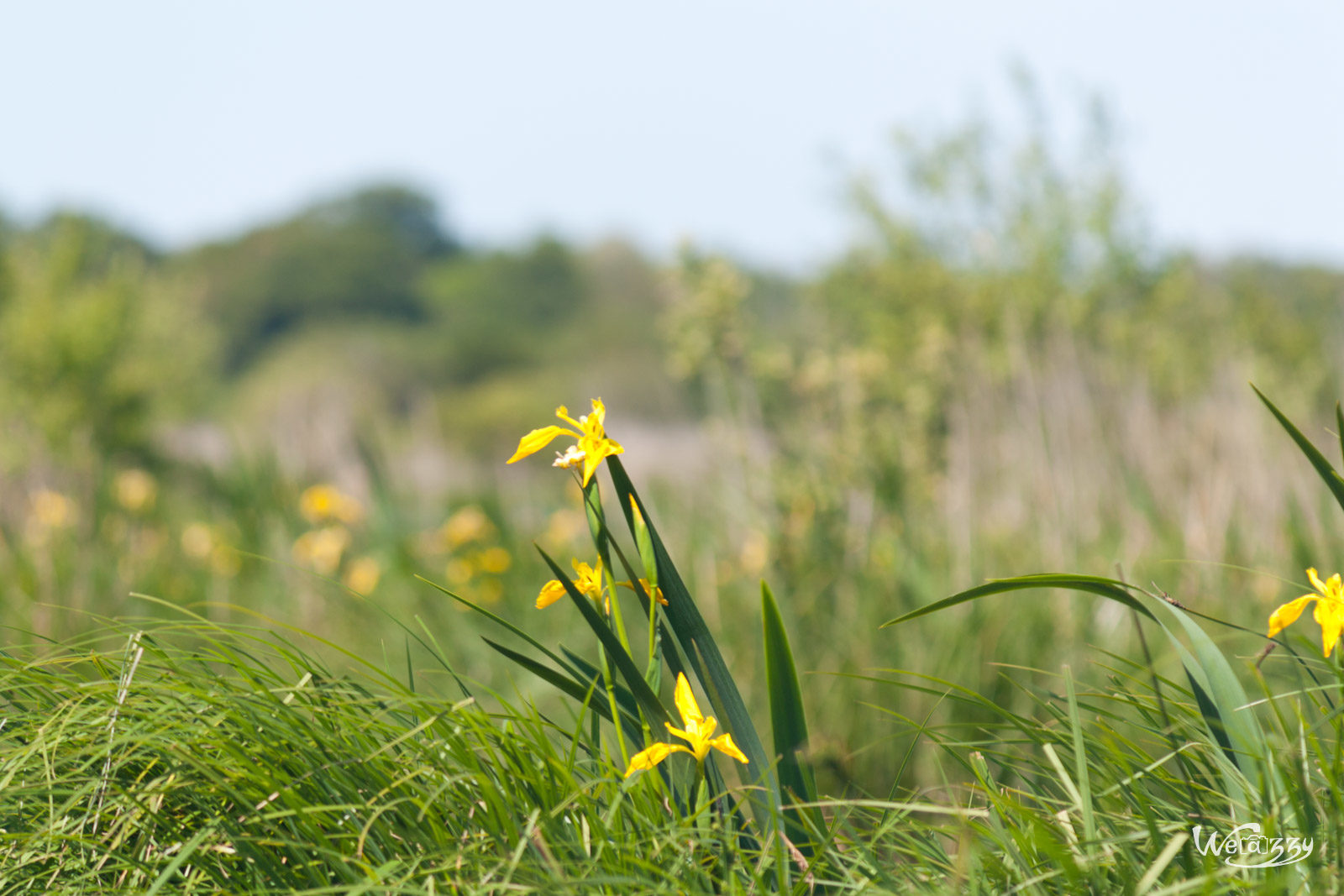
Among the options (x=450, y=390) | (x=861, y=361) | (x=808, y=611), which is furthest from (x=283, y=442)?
(x=450, y=390)

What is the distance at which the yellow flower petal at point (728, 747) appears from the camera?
917 mm

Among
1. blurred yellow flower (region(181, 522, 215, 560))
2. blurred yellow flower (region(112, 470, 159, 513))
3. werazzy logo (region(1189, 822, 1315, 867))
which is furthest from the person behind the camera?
blurred yellow flower (region(112, 470, 159, 513))

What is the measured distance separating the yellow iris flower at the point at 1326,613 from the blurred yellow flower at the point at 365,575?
3.78 m

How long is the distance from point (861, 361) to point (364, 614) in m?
2.37

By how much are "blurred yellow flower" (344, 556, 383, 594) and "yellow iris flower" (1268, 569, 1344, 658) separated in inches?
149

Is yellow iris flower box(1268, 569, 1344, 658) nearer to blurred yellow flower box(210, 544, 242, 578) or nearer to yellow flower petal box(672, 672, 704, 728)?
yellow flower petal box(672, 672, 704, 728)

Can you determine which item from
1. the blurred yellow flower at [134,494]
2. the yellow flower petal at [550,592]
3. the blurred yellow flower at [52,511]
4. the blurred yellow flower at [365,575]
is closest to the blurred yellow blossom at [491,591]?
the blurred yellow flower at [365,575]

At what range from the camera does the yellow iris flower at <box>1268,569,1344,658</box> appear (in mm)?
914

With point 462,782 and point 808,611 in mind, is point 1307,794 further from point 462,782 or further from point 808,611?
point 808,611

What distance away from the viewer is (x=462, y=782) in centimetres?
97

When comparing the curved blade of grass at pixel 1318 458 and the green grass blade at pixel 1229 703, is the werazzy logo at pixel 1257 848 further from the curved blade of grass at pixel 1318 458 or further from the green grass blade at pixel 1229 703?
the curved blade of grass at pixel 1318 458

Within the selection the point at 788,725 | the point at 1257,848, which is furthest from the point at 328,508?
the point at 1257,848

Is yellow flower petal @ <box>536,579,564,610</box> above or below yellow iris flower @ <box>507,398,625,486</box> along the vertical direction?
below

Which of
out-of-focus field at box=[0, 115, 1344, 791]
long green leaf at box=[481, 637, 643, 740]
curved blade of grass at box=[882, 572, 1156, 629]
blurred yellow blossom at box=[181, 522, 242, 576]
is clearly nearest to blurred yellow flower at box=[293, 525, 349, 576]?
out-of-focus field at box=[0, 115, 1344, 791]
